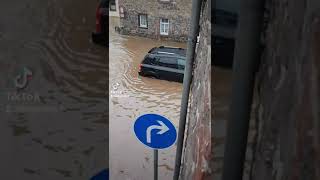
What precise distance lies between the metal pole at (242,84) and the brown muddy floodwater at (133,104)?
332 centimetres

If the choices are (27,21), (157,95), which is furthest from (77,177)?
(157,95)

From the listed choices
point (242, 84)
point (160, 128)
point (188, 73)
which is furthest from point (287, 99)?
point (188, 73)

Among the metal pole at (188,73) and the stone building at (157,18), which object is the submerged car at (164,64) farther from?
the metal pole at (188,73)

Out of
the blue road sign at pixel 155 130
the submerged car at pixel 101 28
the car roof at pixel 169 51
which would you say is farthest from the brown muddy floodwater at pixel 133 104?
the submerged car at pixel 101 28

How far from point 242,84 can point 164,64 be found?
3.49 metres

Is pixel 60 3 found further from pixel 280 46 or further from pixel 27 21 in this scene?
pixel 280 46

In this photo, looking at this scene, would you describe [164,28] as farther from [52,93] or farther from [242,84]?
[242,84]

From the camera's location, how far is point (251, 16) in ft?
2.85

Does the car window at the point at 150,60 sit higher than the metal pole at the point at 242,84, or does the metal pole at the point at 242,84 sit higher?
the metal pole at the point at 242,84

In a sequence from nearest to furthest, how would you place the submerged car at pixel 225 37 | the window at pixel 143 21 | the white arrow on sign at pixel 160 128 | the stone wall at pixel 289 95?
1. the stone wall at pixel 289 95
2. the submerged car at pixel 225 37
3. the white arrow on sign at pixel 160 128
4. the window at pixel 143 21

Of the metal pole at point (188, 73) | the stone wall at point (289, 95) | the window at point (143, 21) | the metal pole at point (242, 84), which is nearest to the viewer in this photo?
the stone wall at point (289, 95)

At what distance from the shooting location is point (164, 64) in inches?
173

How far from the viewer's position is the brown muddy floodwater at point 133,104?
14.6 ft

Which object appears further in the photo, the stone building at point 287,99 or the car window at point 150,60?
the car window at point 150,60
